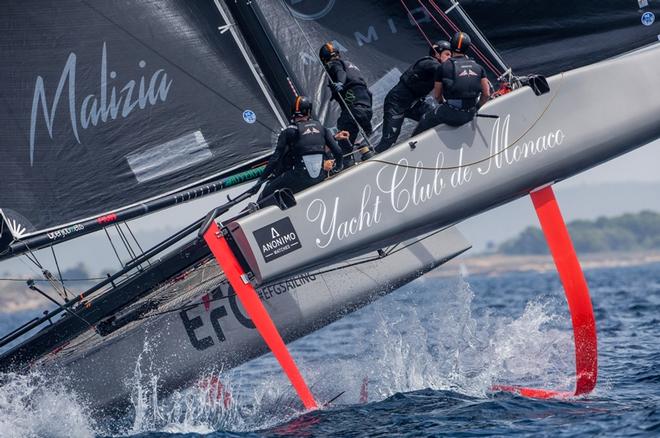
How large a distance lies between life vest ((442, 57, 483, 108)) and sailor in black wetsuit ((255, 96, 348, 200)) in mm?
867

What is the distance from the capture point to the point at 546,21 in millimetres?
7781

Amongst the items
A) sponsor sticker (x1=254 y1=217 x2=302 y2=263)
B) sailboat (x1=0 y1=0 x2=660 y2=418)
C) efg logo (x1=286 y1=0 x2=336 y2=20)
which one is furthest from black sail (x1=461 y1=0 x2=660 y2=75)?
sponsor sticker (x1=254 y1=217 x2=302 y2=263)

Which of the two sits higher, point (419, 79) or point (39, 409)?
point (419, 79)

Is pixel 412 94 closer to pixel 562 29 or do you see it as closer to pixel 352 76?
pixel 352 76

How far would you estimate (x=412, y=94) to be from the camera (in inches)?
293

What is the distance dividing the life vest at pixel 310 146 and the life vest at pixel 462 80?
89 cm

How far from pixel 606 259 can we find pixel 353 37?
3313 inches

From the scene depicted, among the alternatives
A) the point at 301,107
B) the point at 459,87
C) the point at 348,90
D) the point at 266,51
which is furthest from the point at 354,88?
the point at 459,87

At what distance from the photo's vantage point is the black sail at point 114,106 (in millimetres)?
7623

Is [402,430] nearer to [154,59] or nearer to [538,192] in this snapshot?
[538,192]

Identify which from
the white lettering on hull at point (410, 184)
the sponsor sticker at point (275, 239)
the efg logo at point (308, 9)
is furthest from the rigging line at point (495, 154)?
the efg logo at point (308, 9)

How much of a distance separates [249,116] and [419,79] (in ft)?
4.87

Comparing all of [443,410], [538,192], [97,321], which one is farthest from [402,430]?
[97,321]

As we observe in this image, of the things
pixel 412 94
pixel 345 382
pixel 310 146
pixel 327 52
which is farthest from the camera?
pixel 345 382
